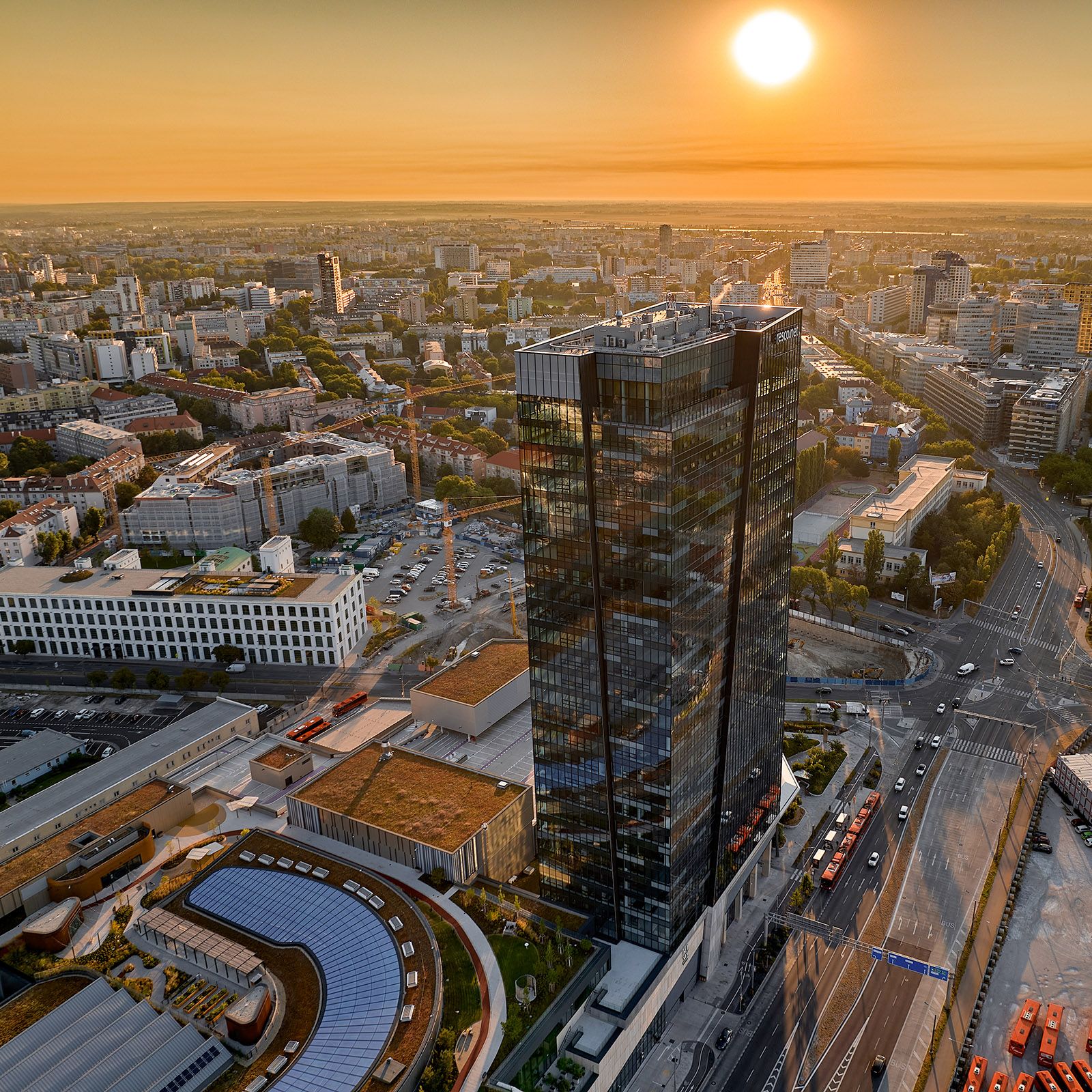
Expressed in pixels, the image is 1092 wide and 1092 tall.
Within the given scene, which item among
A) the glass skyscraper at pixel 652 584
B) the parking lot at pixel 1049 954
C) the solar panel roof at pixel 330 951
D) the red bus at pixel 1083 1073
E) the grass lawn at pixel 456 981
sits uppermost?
the glass skyscraper at pixel 652 584

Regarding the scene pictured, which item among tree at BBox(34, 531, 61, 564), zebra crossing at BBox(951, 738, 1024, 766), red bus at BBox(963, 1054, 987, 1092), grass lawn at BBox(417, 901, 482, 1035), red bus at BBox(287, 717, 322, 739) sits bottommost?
zebra crossing at BBox(951, 738, 1024, 766)

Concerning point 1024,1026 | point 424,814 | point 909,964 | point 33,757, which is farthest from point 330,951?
point 33,757

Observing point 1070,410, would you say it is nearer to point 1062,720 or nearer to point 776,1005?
point 1062,720

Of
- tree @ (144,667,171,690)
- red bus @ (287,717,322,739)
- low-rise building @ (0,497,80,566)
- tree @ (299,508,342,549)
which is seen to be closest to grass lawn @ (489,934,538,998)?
red bus @ (287,717,322,739)

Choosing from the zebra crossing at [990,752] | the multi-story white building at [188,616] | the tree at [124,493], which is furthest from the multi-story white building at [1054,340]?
the tree at [124,493]

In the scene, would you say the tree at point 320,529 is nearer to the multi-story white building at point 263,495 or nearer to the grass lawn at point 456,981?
the multi-story white building at point 263,495

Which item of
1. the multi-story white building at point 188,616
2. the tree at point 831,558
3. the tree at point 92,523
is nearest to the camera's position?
the multi-story white building at point 188,616

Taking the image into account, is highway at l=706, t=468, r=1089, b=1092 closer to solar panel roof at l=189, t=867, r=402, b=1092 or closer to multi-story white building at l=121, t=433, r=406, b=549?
solar panel roof at l=189, t=867, r=402, b=1092

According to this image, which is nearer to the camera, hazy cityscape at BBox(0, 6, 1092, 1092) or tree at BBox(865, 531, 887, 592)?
hazy cityscape at BBox(0, 6, 1092, 1092)

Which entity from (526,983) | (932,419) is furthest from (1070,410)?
(526,983)
